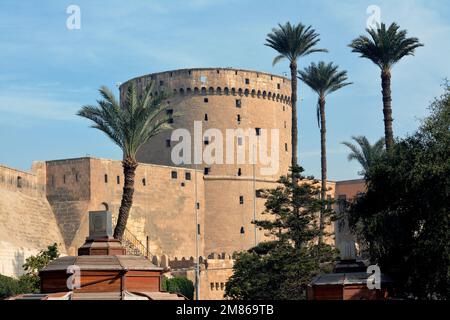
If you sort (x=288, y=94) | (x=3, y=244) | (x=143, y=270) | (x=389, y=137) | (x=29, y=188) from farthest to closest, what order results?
(x=288, y=94) → (x=29, y=188) → (x=3, y=244) → (x=389, y=137) → (x=143, y=270)

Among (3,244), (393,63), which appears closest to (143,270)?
(393,63)

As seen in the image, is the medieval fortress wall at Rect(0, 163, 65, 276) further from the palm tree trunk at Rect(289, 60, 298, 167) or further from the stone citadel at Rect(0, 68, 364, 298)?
the palm tree trunk at Rect(289, 60, 298, 167)

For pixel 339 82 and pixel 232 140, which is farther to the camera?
pixel 232 140

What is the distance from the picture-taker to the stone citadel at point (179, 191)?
2247 inches

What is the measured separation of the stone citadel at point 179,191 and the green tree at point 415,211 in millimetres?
27712

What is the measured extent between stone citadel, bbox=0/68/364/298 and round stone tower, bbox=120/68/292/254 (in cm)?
8

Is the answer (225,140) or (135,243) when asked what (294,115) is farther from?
(225,140)

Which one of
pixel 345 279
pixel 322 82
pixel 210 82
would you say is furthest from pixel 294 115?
pixel 210 82

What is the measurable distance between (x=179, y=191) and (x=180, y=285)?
557 inches

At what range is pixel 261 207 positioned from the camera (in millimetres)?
75562

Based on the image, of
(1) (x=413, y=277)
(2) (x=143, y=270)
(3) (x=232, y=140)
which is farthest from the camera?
(3) (x=232, y=140)

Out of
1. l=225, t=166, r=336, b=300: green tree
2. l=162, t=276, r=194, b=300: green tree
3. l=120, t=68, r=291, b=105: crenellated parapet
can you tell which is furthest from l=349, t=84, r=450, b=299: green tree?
l=120, t=68, r=291, b=105: crenellated parapet
